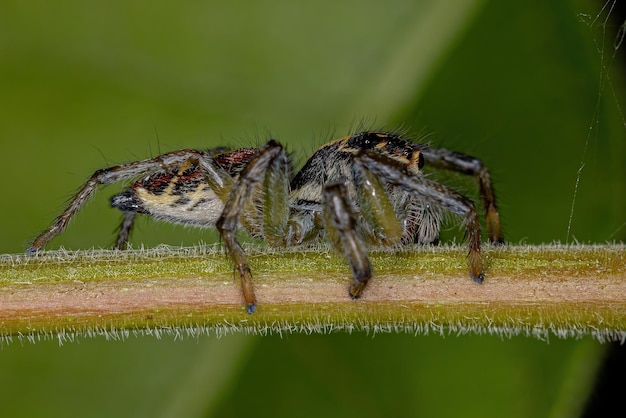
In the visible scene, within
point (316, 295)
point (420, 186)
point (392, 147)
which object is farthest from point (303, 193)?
point (316, 295)

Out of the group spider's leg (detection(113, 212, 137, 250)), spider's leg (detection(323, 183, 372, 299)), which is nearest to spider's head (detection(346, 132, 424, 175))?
spider's leg (detection(323, 183, 372, 299))

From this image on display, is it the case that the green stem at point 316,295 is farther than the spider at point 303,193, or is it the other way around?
the spider at point 303,193

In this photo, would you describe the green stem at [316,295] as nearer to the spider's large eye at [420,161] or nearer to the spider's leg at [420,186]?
the spider's leg at [420,186]

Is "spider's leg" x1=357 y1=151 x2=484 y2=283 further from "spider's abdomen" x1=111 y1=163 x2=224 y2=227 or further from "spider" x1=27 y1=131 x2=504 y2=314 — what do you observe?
"spider's abdomen" x1=111 y1=163 x2=224 y2=227

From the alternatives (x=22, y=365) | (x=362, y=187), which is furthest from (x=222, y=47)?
(x=22, y=365)

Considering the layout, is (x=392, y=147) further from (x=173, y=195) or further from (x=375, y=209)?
(x=173, y=195)

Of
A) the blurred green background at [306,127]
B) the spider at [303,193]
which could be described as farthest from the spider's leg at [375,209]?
the blurred green background at [306,127]
